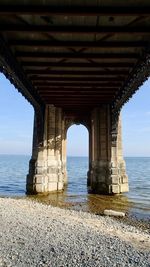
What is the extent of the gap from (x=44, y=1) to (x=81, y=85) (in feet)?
37.6

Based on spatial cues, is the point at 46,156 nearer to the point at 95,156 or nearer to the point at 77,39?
the point at 95,156

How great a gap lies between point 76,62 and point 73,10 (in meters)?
6.13

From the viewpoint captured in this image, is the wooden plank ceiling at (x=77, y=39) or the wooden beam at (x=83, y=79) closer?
the wooden plank ceiling at (x=77, y=39)

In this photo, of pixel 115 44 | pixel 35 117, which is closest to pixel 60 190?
pixel 35 117

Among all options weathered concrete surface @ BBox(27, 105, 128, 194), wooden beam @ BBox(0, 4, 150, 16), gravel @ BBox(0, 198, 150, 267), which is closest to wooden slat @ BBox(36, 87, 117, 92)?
weathered concrete surface @ BBox(27, 105, 128, 194)

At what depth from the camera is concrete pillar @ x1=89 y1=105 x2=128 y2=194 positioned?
30281 millimetres

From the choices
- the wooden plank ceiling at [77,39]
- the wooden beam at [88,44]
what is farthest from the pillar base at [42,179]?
the wooden beam at [88,44]

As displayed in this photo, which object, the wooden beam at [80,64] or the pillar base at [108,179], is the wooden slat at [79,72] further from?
the pillar base at [108,179]

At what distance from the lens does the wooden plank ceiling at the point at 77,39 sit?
10305 millimetres

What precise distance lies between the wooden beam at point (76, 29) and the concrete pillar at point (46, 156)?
1829 centimetres

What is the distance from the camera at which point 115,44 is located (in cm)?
1325

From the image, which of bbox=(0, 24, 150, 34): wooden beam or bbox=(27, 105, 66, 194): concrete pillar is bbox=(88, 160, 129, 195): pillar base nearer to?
bbox=(27, 105, 66, 194): concrete pillar

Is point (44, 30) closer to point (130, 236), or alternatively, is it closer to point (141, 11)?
point (141, 11)

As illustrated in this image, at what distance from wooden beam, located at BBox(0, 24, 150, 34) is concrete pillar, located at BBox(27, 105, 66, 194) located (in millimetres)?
18290
